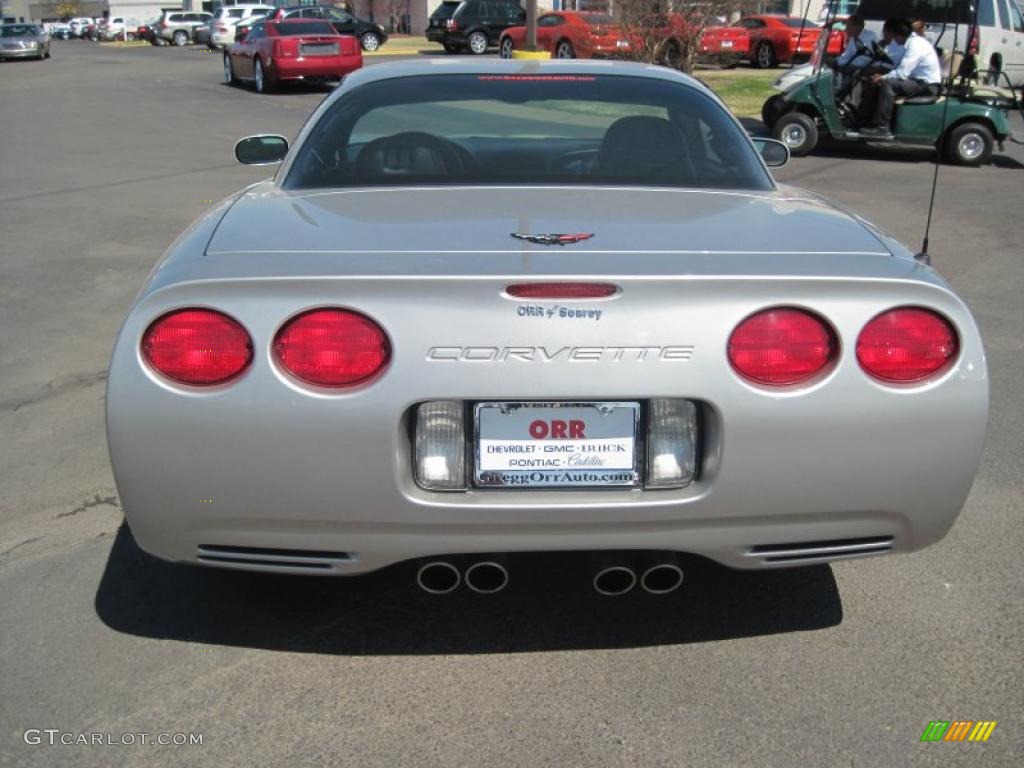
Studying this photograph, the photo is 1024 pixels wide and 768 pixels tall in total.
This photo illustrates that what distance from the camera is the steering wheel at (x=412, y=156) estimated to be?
3.88 metres

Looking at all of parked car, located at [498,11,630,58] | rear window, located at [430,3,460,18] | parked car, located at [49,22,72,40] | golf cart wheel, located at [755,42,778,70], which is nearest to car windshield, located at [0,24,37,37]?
rear window, located at [430,3,460,18]

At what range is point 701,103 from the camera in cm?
420

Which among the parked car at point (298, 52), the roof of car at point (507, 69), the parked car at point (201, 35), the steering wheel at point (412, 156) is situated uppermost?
the roof of car at point (507, 69)

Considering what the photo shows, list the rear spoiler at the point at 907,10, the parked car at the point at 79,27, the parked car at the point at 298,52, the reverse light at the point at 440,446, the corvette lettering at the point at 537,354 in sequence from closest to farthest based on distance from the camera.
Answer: the corvette lettering at the point at 537,354
the reverse light at the point at 440,446
the rear spoiler at the point at 907,10
the parked car at the point at 298,52
the parked car at the point at 79,27

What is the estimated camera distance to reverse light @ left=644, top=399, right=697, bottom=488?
2697 mm

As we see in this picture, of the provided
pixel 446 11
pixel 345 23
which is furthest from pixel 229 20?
pixel 446 11

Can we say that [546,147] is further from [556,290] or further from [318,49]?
[318,49]

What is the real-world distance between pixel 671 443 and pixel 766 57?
31.3 metres

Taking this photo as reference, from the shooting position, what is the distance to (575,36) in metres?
26.8

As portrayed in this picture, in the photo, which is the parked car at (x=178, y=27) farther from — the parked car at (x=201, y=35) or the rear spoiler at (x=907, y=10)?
the rear spoiler at (x=907, y=10)

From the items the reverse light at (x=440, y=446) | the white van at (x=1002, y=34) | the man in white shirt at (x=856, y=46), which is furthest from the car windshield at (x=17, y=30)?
the reverse light at (x=440, y=446)

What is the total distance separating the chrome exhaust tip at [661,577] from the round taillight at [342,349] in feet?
2.95

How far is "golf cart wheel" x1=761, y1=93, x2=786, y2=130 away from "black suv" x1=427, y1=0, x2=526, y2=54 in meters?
21.6

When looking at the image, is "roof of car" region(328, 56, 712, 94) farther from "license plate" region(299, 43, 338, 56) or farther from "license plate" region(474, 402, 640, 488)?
"license plate" region(299, 43, 338, 56)
